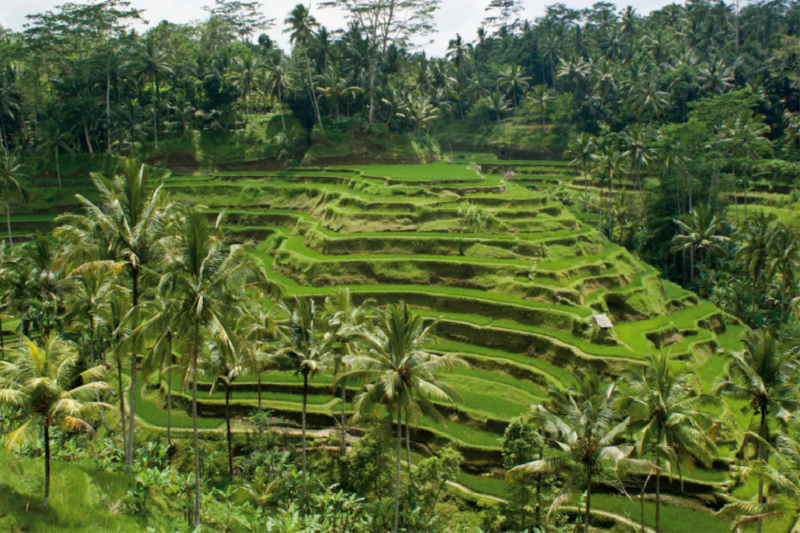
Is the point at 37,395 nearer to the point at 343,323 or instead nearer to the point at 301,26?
the point at 343,323

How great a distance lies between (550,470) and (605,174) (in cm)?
4495

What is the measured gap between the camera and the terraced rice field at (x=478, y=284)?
29734mm

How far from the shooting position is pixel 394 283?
128 ft

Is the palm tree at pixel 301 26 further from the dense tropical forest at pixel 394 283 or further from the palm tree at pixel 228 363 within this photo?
the palm tree at pixel 228 363

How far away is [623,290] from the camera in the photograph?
38.2m

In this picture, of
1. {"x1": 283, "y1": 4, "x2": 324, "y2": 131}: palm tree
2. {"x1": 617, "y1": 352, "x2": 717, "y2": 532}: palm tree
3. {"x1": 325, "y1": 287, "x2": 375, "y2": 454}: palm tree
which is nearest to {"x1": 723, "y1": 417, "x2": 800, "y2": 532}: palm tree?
{"x1": 617, "y1": 352, "x2": 717, "y2": 532}: palm tree

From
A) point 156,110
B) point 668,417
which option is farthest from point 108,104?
point 668,417

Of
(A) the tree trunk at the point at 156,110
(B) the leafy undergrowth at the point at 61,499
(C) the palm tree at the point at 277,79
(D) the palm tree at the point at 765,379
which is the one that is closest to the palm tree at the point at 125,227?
(B) the leafy undergrowth at the point at 61,499

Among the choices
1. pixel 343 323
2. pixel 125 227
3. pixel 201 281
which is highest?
pixel 125 227

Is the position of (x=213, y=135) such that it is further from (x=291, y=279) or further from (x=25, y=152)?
(x=291, y=279)

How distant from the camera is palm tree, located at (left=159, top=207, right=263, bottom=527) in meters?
16.6

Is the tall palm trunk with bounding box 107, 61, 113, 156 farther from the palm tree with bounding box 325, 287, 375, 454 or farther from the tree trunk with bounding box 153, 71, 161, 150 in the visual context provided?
the palm tree with bounding box 325, 287, 375, 454

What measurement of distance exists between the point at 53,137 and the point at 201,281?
179 ft

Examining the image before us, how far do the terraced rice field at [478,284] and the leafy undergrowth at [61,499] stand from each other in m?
11.0
